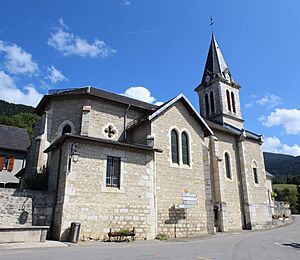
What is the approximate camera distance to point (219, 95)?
3164 centimetres

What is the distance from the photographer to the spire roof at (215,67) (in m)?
33.6

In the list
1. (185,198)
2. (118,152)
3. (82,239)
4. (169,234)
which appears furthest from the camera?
(185,198)

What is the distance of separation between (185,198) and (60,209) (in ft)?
25.7

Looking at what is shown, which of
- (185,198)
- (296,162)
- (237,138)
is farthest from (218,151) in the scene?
(296,162)

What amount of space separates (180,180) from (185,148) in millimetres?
2428

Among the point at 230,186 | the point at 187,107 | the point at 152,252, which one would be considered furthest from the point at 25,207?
the point at 230,186

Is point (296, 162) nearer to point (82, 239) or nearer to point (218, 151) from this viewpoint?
point (218, 151)

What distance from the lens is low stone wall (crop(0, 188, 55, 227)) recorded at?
11.7 metres

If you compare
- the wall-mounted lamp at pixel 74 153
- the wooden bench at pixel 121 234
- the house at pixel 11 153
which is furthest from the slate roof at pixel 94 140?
the house at pixel 11 153

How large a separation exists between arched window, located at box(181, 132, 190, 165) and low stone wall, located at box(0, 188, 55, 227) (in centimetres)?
875

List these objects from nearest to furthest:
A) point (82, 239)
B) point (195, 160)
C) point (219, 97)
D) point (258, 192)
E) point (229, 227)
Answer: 1. point (82, 239)
2. point (195, 160)
3. point (229, 227)
4. point (258, 192)
5. point (219, 97)

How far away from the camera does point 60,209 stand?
12.0 metres

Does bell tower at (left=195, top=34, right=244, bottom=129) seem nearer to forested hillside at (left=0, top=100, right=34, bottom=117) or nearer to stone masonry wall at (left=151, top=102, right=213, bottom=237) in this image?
stone masonry wall at (left=151, top=102, right=213, bottom=237)

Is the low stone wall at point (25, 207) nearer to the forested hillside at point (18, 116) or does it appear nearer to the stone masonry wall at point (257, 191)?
the stone masonry wall at point (257, 191)
